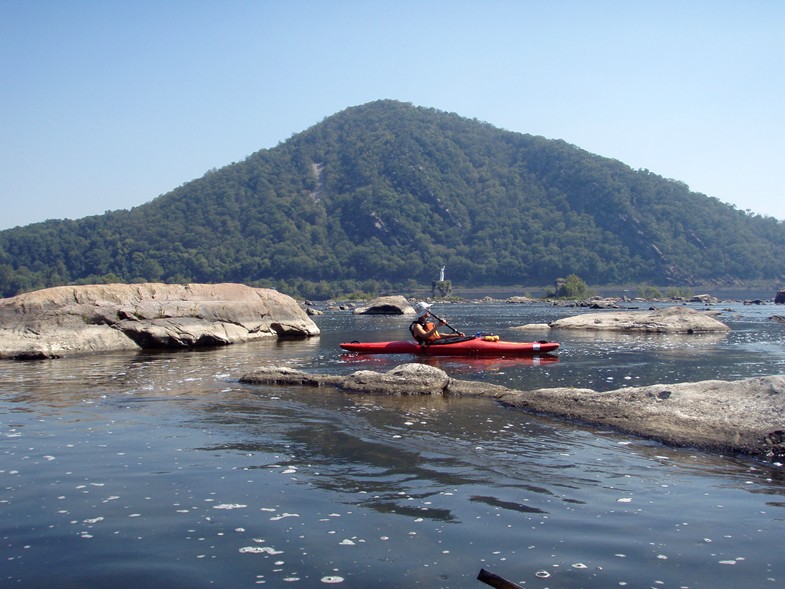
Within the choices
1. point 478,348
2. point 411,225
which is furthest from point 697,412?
point 411,225

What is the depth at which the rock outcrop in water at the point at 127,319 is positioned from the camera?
2002 cm

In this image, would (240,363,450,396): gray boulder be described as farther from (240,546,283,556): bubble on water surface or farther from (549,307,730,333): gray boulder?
(549,307,730,333): gray boulder

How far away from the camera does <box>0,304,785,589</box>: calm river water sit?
5062mm

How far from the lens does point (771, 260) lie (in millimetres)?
134250

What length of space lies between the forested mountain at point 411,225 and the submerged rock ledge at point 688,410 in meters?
108

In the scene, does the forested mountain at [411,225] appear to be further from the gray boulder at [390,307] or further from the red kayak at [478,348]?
the red kayak at [478,348]

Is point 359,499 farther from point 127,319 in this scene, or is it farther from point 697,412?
point 127,319

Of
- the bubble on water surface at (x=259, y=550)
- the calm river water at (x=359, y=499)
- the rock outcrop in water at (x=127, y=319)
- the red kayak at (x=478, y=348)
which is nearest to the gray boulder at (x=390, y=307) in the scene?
the rock outcrop in water at (x=127, y=319)

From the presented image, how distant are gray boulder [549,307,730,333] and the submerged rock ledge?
20543 mm

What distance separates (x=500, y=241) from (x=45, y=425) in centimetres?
13680

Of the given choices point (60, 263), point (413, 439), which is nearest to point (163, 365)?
point (413, 439)

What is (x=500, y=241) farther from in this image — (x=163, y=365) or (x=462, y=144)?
(x=163, y=365)

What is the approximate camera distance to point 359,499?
6625mm

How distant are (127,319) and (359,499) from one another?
17555mm
